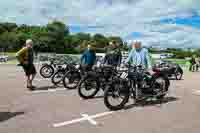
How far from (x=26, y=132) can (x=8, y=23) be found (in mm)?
107819

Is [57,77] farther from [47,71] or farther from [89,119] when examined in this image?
[89,119]

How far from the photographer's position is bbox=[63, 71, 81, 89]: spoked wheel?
344 inches

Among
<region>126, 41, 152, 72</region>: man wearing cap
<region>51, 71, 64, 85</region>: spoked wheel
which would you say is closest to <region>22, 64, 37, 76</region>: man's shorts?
<region>51, 71, 64, 85</region>: spoked wheel

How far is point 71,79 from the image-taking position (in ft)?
28.9

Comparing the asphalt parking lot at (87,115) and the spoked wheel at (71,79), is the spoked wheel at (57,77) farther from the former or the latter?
the asphalt parking lot at (87,115)

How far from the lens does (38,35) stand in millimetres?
72938

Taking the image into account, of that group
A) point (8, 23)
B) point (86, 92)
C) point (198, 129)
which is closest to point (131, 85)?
point (86, 92)

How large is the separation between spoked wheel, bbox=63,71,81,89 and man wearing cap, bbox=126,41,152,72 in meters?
2.45

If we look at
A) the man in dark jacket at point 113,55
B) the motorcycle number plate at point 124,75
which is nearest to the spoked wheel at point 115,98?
the motorcycle number plate at point 124,75

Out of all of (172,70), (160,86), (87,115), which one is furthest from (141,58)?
(172,70)

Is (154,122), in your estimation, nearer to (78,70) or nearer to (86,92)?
(86,92)

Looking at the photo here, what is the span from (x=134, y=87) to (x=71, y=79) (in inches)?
120

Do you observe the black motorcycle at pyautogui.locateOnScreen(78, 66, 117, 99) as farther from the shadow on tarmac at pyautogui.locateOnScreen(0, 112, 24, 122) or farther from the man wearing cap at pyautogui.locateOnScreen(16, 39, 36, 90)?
the man wearing cap at pyautogui.locateOnScreen(16, 39, 36, 90)

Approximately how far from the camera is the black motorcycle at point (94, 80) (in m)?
7.07
